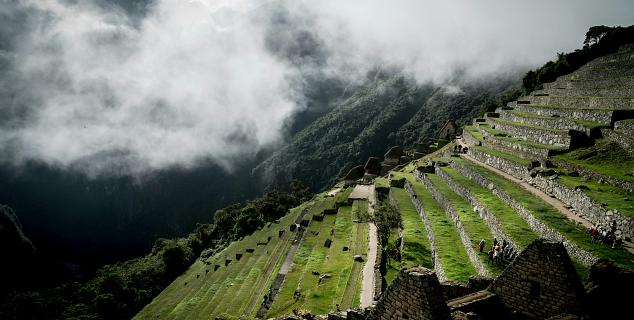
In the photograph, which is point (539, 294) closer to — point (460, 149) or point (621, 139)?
point (621, 139)

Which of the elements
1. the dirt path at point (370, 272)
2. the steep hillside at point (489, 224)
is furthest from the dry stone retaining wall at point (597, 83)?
the dirt path at point (370, 272)

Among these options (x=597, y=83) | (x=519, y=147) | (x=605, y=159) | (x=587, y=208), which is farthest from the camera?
(x=597, y=83)

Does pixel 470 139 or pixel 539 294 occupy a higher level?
pixel 470 139

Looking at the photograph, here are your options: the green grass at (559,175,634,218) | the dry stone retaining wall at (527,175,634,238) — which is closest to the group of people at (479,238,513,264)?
the dry stone retaining wall at (527,175,634,238)

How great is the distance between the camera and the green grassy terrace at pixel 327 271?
21938 millimetres

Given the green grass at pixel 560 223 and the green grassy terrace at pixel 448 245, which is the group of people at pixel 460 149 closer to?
the green grassy terrace at pixel 448 245

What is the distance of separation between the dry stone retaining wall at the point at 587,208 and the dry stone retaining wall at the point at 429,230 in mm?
6469

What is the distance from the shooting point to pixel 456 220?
23.8 meters

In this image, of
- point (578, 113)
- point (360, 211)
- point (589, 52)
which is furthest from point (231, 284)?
point (589, 52)

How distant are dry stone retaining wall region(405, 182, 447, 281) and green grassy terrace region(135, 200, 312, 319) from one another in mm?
12310

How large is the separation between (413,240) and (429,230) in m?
1.30

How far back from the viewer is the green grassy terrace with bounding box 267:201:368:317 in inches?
864

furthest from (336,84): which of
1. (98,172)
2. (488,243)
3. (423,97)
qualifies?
(488,243)

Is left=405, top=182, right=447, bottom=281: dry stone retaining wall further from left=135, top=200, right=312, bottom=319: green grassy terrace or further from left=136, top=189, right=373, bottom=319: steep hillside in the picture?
left=135, top=200, right=312, bottom=319: green grassy terrace
